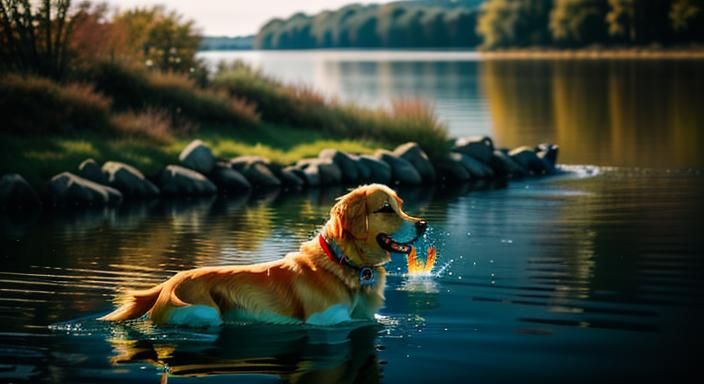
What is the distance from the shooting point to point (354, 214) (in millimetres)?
9570

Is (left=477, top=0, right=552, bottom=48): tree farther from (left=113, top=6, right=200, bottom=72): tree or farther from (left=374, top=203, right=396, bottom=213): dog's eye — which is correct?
(left=374, top=203, right=396, bottom=213): dog's eye

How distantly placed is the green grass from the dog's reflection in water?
1208cm

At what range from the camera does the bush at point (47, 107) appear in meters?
24.7

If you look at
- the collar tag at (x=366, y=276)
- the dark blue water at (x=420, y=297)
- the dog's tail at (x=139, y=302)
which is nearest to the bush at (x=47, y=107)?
the dark blue water at (x=420, y=297)

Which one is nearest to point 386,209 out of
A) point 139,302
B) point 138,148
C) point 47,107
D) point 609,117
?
point 139,302

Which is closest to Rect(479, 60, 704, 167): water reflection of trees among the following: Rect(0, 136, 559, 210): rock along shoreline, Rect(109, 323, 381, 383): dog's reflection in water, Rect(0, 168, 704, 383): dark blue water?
Rect(0, 136, 559, 210): rock along shoreline

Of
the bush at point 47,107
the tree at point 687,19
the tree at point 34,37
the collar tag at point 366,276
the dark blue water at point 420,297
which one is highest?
the tree at point 687,19

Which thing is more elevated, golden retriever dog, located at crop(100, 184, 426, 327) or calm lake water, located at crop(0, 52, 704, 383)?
golden retriever dog, located at crop(100, 184, 426, 327)

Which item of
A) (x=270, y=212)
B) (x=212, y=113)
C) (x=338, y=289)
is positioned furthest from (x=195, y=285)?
(x=212, y=113)

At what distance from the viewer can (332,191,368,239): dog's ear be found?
9547 millimetres

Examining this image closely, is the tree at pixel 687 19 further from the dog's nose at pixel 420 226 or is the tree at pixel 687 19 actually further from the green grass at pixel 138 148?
the dog's nose at pixel 420 226

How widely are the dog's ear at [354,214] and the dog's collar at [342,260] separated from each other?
206 millimetres

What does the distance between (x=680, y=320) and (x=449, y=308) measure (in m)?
2.14

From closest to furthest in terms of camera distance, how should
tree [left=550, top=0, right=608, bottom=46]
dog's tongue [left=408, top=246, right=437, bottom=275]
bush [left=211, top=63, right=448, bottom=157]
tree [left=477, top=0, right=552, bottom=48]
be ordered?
dog's tongue [left=408, top=246, right=437, bottom=275], bush [left=211, top=63, right=448, bottom=157], tree [left=550, top=0, right=608, bottom=46], tree [left=477, top=0, right=552, bottom=48]
